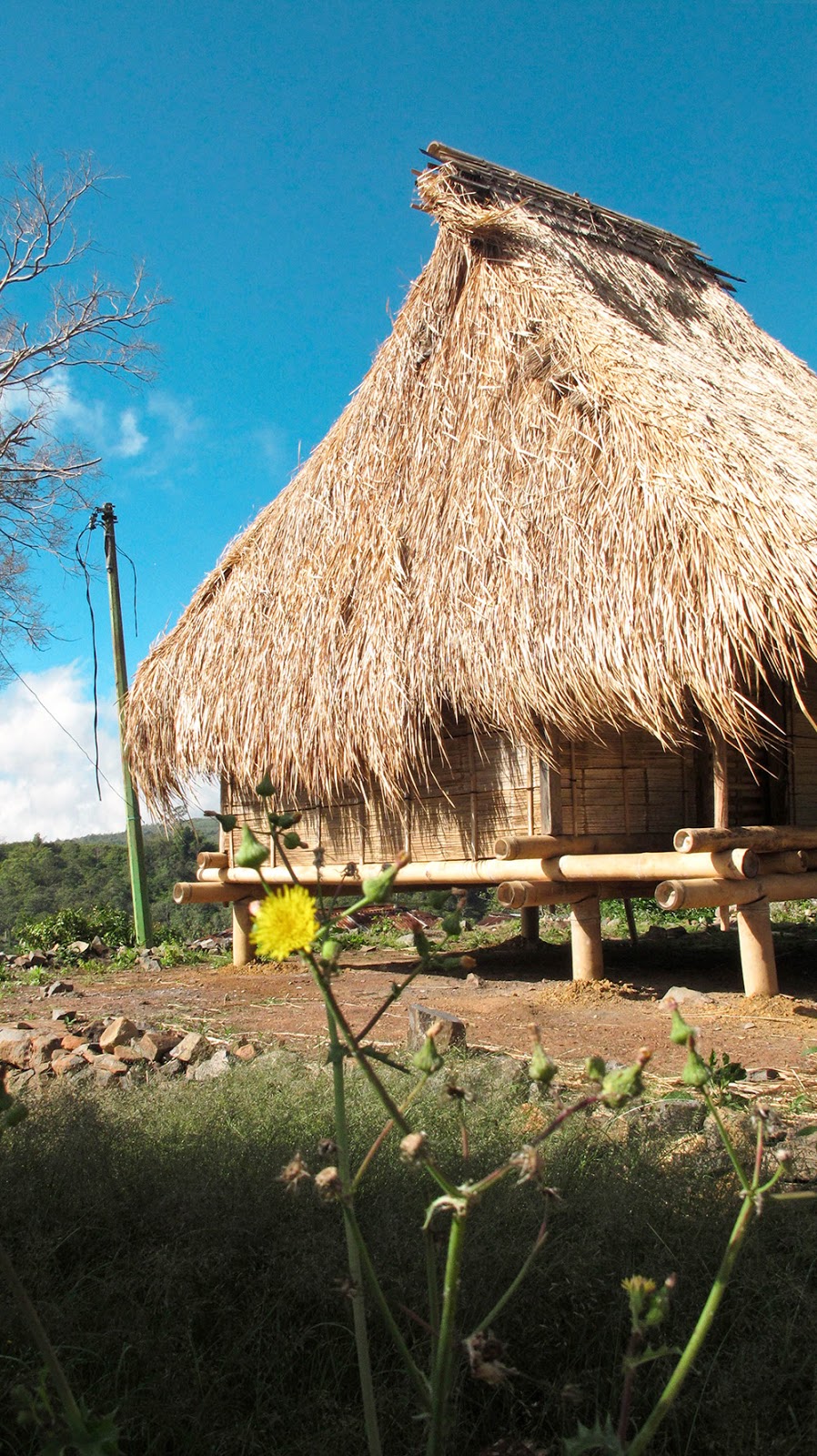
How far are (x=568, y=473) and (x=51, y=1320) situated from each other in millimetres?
5320

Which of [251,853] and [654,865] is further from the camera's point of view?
[654,865]

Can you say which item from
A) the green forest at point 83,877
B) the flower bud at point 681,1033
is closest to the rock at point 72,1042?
the flower bud at point 681,1033

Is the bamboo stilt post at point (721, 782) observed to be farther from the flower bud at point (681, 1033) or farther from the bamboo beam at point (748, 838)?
the flower bud at point (681, 1033)

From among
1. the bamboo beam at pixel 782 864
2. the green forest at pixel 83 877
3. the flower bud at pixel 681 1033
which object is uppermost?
the flower bud at pixel 681 1033

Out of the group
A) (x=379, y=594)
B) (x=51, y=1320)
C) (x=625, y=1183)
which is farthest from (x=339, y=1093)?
(x=379, y=594)

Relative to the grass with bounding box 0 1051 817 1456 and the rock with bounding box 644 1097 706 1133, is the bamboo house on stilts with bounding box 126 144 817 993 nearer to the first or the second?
the rock with bounding box 644 1097 706 1133

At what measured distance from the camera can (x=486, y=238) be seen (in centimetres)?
784

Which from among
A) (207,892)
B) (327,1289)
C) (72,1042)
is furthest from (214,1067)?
(207,892)

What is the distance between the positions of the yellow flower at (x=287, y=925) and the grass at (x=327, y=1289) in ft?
2.26

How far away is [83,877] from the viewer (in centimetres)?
2027

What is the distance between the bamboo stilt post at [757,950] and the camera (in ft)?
18.6

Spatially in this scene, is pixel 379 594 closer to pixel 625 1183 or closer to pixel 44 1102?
pixel 44 1102

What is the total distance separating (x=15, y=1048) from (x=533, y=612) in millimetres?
3456

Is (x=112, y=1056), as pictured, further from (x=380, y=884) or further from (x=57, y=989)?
(x=57, y=989)
